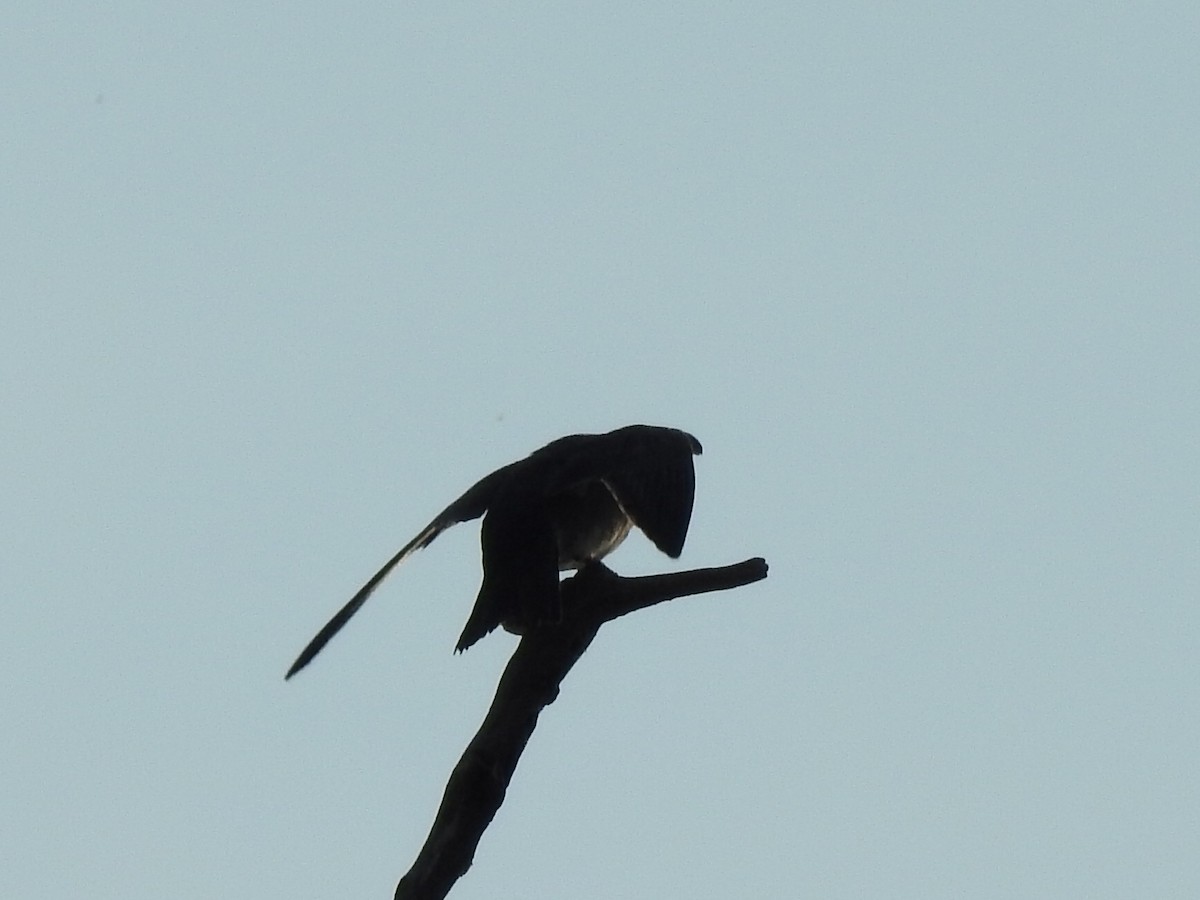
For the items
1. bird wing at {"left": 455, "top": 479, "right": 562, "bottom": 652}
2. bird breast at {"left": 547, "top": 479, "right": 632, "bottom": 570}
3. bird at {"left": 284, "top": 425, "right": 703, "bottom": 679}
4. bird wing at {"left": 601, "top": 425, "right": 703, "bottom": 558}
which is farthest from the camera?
bird breast at {"left": 547, "top": 479, "right": 632, "bottom": 570}

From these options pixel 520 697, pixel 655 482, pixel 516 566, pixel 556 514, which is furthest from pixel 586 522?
pixel 520 697

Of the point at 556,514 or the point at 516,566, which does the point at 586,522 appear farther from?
the point at 516,566

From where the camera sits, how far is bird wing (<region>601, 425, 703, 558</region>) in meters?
7.91

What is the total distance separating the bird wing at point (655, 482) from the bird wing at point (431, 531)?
1.70ft

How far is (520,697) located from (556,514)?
8.38ft

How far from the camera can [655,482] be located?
8.27m

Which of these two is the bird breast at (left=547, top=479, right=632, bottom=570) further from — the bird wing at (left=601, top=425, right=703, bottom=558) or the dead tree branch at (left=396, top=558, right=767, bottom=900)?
the dead tree branch at (left=396, top=558, right=767, bottom=900)

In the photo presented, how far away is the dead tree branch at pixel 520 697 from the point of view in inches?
203

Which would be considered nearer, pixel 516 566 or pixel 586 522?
pixel 516 566

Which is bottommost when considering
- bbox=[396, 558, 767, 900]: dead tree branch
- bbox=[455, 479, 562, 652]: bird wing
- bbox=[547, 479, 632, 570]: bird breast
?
bbox=[396, 558, 767, 900]: dead tree branch

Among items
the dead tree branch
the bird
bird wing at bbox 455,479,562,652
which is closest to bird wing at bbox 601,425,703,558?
the bird

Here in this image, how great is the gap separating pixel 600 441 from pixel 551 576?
1542 millimetres

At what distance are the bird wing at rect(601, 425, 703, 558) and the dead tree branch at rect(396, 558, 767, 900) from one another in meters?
0.67

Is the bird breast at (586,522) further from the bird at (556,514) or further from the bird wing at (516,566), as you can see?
the bird wing at (516,566)
